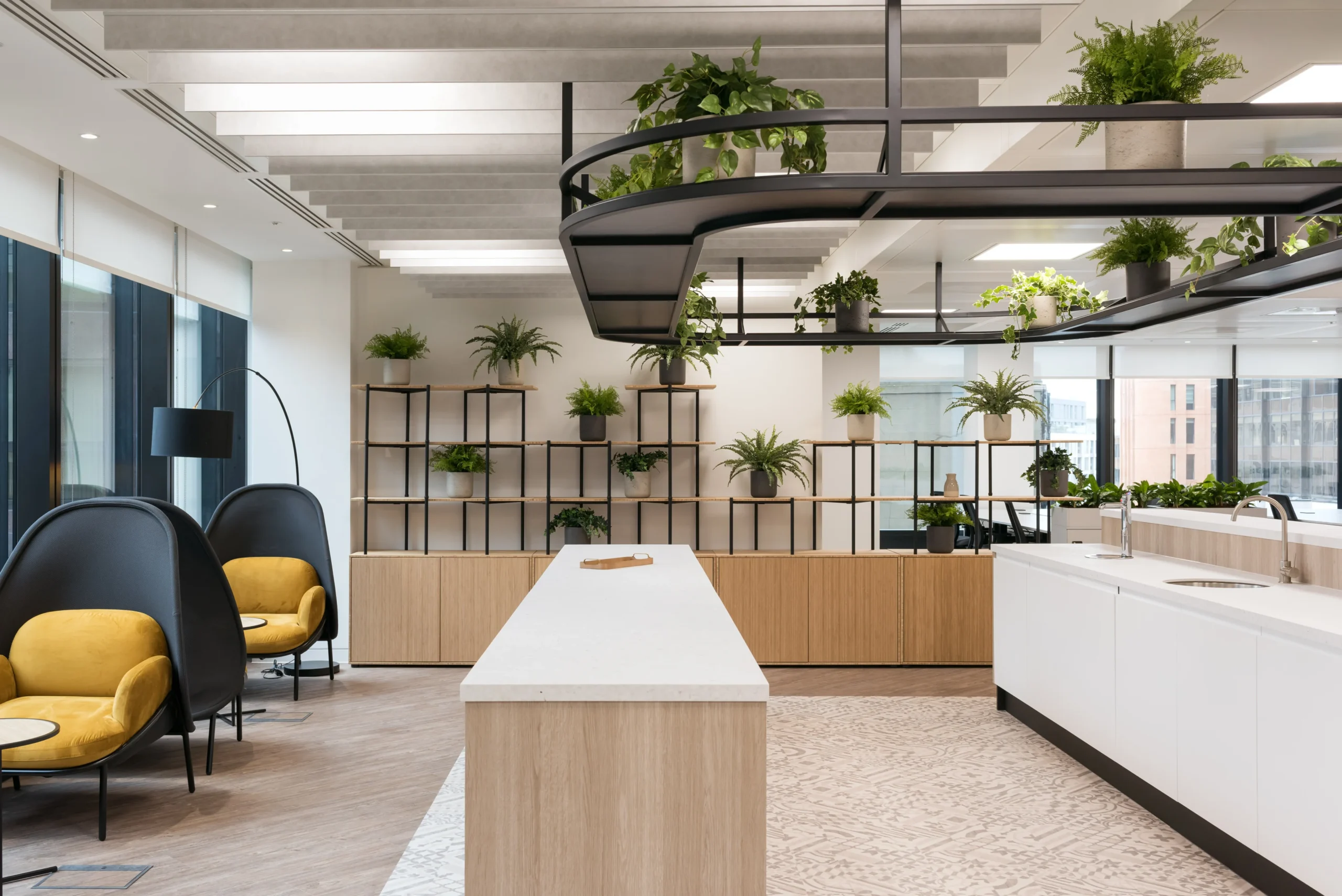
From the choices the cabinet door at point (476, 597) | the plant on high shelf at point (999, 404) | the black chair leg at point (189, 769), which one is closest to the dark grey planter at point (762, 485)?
the plant on high shelf at point (999, 404)

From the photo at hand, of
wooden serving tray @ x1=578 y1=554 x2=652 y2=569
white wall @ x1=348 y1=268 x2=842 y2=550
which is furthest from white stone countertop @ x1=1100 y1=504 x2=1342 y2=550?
white wall @ x1=348 y1=268 x2=842 y2=550

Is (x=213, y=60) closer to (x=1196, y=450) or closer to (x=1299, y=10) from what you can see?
(x=1299, y=10)

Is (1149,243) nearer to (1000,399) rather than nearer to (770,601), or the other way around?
(1000,399)

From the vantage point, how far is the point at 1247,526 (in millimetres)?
4211

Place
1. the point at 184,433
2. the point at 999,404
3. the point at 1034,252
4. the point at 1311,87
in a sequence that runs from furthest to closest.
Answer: the point at 999,404 < the point at 1034,252 < the point at 184,433 < the point at 1311,87

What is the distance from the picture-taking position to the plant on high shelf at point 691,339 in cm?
498

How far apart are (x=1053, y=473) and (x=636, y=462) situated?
2997 mm

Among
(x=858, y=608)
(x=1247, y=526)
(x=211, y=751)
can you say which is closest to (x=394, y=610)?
(x=211, y=751)

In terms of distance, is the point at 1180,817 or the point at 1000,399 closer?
the point at 1180,817

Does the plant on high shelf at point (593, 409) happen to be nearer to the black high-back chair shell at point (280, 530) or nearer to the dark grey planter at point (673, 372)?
the dark grey planter at point (673, 372)

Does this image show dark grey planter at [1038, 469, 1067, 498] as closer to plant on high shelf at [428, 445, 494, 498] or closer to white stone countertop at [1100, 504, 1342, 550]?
white stone countertop at [1100, 504, 1342, 550]

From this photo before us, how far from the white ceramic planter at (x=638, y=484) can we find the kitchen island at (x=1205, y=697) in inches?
114

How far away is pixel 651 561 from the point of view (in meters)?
4.34

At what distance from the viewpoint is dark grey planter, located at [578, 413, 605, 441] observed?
278 inches
